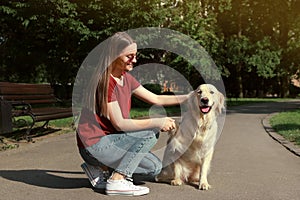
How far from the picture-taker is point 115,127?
4.48 meters

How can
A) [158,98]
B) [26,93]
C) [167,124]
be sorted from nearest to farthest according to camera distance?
[167,124]
[158,98]
[26,93]

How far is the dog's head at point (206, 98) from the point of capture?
4.59 m

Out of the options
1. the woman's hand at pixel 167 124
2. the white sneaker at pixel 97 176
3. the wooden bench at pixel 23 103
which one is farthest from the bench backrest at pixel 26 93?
the woman's hand at pixel 167 124

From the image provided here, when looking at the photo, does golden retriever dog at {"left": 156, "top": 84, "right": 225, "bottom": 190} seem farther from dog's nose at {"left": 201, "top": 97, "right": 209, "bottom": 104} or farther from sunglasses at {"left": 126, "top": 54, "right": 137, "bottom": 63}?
sunglasses at {"left": 126, "top": 54, "right": 137, "bottom": 63}

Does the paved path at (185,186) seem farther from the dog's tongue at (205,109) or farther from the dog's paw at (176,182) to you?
the dog's tongue at (205,109)

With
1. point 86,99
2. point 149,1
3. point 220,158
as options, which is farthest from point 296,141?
point 149,1

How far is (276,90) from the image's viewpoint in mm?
43719

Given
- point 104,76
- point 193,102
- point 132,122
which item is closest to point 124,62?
point 104,76

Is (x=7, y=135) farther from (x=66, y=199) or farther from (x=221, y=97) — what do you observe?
(x=221, y=97)

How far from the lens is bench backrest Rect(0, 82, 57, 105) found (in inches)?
348

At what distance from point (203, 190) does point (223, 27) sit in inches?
1274

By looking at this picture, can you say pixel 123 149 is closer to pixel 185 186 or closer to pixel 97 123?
pixel 97 123

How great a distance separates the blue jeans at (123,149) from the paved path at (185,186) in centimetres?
37

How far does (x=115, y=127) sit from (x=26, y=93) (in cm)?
590
